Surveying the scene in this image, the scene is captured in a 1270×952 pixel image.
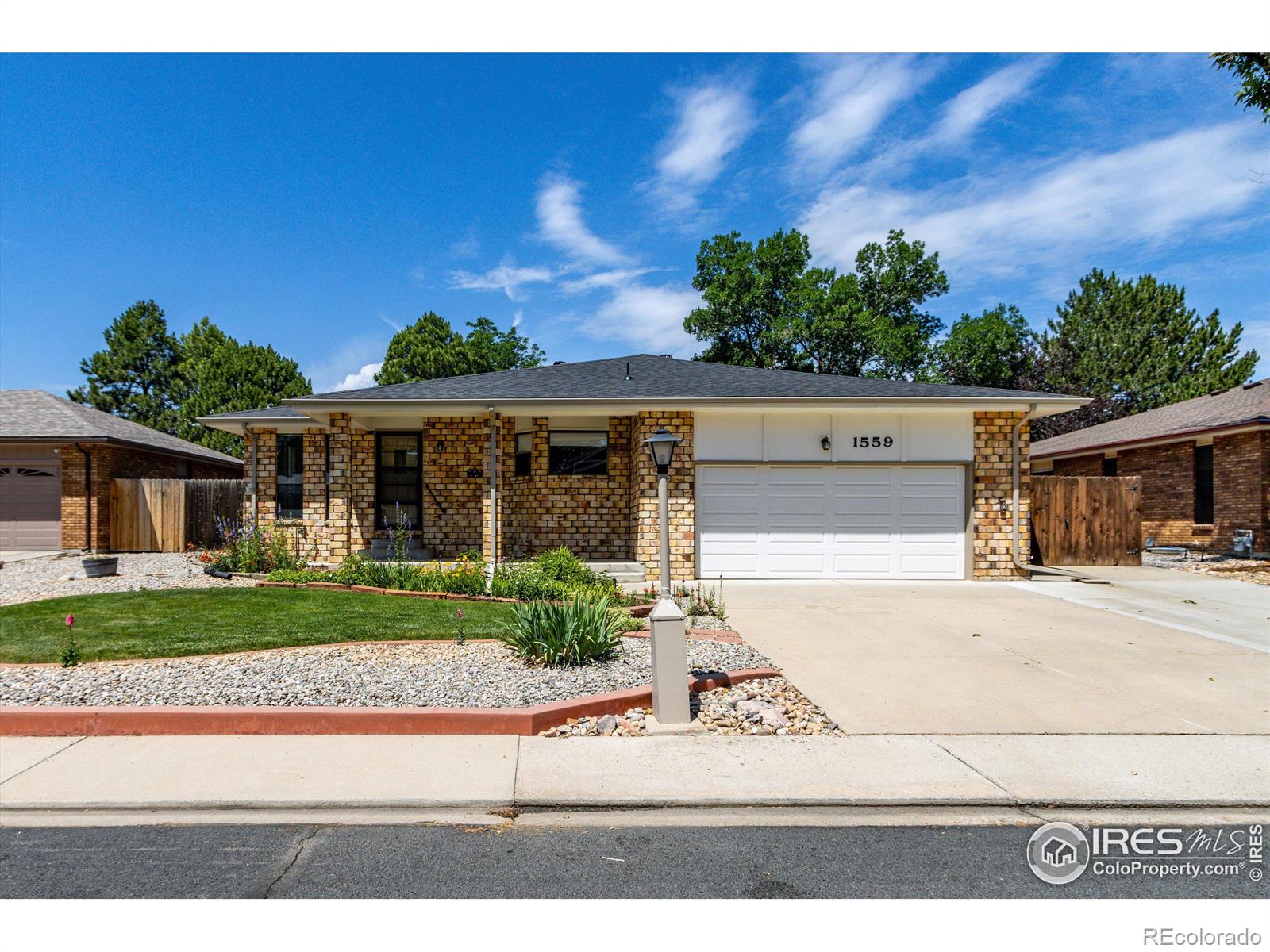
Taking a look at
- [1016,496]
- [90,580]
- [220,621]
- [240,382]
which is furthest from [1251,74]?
[240,382]

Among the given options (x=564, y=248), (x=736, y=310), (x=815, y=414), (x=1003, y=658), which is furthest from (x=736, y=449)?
Result: (x=736, y=310)

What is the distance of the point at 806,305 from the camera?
34312mm

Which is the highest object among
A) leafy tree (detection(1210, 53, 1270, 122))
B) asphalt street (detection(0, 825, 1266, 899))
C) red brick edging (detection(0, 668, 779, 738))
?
leafy tree (detection(1210, 53, 1270, 122))

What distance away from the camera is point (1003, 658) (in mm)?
6918

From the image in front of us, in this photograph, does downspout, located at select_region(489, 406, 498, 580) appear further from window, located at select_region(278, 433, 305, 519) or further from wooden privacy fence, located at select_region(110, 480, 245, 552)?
wooden privacy fence, located at select_region(110, 480, 245, 552)

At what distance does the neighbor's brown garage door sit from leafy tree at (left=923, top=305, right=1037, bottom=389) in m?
36.9

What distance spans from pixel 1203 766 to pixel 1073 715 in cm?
96

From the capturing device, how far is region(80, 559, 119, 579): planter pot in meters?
11.6

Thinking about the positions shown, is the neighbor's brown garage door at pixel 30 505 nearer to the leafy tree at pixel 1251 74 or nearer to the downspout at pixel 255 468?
the downspout at pixel 255 468

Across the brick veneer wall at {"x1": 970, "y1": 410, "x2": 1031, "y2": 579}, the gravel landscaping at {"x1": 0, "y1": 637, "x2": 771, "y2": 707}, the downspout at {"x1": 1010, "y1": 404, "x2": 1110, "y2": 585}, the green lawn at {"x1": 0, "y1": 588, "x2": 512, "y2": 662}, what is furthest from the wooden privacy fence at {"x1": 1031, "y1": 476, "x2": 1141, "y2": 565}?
the green lawn at {"x1": 0, "y1": 588, "x2": 512, "y2": 662}

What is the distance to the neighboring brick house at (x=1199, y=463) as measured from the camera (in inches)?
601

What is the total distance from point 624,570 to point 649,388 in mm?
3586

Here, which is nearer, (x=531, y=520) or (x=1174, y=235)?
Answer: (x=531, y=520)

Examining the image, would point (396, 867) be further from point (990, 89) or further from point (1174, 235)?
point (1174, 235)
